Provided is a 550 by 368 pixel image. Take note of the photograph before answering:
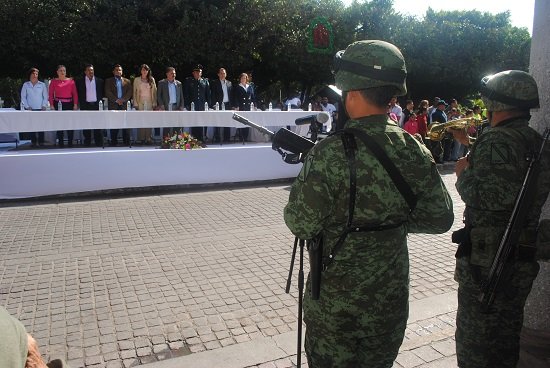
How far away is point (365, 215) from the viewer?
2.02 metres

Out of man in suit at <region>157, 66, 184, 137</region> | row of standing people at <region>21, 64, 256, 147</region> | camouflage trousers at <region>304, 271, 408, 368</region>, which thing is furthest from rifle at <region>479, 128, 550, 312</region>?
man in suit at <region>157, 66, 184, 137</region>

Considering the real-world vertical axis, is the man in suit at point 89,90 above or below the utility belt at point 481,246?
above

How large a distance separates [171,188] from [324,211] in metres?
7.87

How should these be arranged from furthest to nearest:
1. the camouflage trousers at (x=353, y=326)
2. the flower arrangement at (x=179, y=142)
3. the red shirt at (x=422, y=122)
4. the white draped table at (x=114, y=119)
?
the red shirt at (x=422, y=122) → the flower arrangement at (x=179, y=142) → the white draped table at (x=114, y=119) → the camouflage trousers at (x=353, y=326)

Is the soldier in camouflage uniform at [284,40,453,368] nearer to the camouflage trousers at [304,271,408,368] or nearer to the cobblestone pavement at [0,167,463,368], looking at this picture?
the camouflage trousers at [304,271,408,368]

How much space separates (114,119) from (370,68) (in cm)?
833

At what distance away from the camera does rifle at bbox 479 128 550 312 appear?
7.87 ft

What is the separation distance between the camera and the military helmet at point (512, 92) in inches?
101

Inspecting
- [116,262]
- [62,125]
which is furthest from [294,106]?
[116,262]

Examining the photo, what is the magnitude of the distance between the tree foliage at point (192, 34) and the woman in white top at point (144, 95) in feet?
27.7

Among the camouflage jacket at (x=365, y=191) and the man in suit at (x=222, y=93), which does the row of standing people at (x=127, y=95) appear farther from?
the camouflage jacket at (x=365, y=191)

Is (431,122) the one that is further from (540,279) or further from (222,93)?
(540,279)

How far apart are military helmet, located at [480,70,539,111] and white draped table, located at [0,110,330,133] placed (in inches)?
322

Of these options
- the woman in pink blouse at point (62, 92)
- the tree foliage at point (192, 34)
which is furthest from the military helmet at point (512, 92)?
the tree foliage at point (192, 34)
